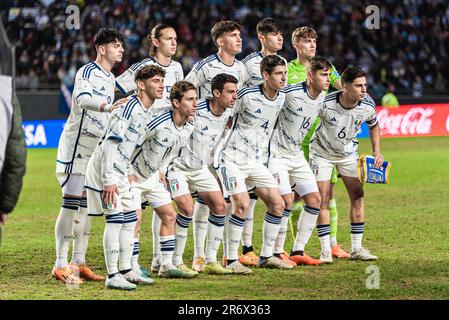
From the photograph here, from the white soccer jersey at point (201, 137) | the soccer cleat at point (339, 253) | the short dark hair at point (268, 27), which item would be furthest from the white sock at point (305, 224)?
the short dark hair at point (268, 27)

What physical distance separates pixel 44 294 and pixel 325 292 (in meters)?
2.48

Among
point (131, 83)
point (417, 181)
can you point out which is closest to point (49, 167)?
point (417, 181)

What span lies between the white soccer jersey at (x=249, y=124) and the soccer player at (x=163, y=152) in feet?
2.64

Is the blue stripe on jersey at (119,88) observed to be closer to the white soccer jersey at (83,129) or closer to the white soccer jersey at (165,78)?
the white soccer jersey at (165,78)

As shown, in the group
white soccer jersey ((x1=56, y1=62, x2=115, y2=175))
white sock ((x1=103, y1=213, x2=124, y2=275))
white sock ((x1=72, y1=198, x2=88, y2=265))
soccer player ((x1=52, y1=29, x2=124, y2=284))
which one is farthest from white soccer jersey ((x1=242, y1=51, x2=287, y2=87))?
white sock ((x1=103, y1=213, x2=124, y2=275))

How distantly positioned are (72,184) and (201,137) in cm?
137

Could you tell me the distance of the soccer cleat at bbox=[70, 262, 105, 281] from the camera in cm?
939

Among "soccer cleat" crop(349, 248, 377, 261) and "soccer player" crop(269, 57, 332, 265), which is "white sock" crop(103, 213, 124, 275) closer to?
"soccer player" crop(269, 57, 332, 265)

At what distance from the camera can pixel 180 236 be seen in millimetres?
9742

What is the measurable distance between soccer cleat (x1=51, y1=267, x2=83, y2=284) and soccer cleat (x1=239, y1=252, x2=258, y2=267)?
1.92 m

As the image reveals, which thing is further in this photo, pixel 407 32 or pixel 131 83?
pixel 407 32

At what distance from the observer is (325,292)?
8.54m

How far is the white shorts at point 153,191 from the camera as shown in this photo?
30.1 ft
